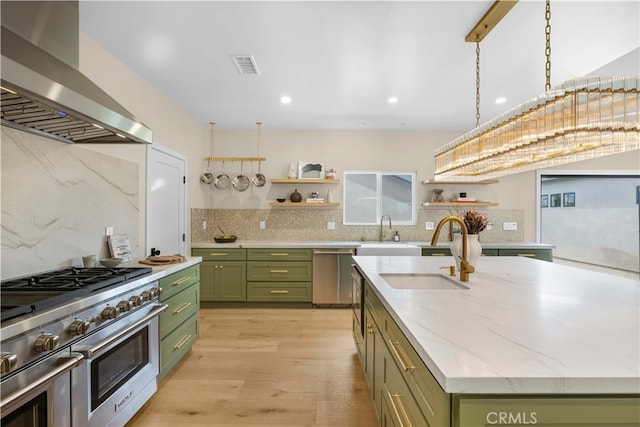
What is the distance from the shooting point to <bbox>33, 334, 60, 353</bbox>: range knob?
1.19m

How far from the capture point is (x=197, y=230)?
4340 millimetres

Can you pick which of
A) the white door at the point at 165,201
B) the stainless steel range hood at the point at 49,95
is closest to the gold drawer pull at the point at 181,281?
the white door at the point at 165,201

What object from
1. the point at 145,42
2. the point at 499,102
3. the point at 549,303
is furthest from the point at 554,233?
the point at 145,42

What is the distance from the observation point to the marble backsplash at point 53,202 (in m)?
1.73

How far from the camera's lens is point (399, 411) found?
3.97 feet

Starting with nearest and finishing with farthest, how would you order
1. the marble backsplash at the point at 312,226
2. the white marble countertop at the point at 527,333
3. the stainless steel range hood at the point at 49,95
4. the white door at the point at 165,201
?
the white marble countertop at the point at 527,333, the stainless steel range hood at the point at 49,95, the white door at the point at 165,201, the marble backsplash at the point at 312,226

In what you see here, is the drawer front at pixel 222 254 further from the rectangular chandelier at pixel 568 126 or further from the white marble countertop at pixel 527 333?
the rectangular chandelier at pixel 568 126

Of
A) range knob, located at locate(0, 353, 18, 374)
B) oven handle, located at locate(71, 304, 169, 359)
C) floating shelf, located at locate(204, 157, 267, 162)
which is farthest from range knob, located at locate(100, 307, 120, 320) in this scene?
floating shelf, located at locate(204, 157, 267, 162)

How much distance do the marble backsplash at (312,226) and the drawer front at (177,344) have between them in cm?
202

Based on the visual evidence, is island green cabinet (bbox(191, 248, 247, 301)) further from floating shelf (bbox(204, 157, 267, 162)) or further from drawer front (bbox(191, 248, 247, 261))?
floating shelf (bbox(204, 157, 267, 162))

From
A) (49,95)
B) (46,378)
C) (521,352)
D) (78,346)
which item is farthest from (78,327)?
(521,352)

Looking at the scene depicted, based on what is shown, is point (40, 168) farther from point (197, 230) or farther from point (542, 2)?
point (542, 2)

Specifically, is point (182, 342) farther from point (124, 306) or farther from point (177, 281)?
point (124, 306)

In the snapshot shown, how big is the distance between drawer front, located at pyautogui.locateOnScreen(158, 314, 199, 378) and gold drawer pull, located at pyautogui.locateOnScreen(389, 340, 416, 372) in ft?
5.72
